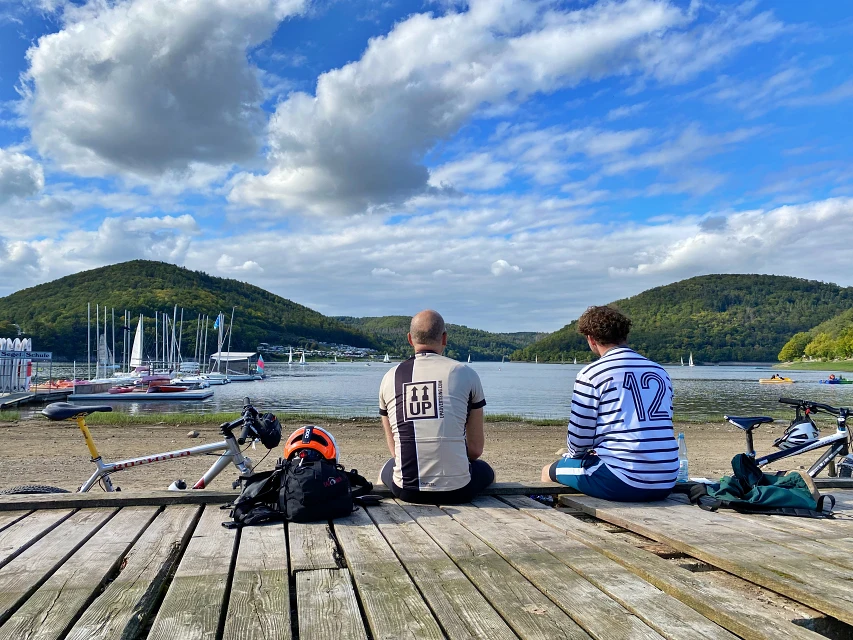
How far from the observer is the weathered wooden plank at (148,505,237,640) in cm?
215

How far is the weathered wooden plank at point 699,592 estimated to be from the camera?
83.9 inches

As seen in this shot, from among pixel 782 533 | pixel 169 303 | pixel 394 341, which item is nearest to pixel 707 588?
pixel 782 533

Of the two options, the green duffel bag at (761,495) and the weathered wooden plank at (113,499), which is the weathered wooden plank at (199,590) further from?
the green duffel bag at (761,495)

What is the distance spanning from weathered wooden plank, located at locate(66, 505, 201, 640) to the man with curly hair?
2.59 m

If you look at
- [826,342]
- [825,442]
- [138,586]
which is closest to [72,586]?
[138,586]

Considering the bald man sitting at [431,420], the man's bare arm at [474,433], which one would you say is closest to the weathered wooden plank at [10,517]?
the bald man sitting at [431,420]

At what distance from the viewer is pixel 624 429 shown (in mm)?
4227

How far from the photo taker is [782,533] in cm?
351

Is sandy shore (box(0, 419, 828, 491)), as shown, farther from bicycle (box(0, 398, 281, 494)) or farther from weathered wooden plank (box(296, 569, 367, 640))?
weathered wooden plank (box(296, 569, 367, 640))

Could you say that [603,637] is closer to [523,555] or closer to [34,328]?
[523,555]

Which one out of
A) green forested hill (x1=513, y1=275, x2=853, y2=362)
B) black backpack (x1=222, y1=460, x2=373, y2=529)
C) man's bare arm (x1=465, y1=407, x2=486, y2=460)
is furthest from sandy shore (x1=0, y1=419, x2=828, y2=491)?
green forested hill (x1=513, y1=275, x2=853, y2=362)

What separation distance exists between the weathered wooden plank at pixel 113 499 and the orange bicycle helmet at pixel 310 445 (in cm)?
56

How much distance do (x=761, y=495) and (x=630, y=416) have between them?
97 cm

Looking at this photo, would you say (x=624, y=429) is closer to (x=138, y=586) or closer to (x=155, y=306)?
(x=138, y=586)
